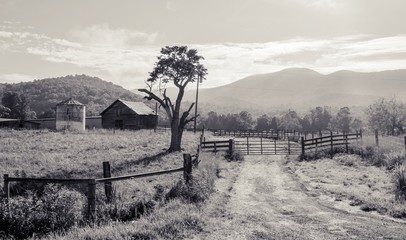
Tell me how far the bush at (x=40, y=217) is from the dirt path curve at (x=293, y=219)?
13.0ft

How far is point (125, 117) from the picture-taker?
62.7m

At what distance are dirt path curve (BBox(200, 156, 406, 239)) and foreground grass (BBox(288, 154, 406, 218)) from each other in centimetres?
69

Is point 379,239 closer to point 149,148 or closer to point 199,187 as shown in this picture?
point 199,187

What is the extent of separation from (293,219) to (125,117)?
5509cm

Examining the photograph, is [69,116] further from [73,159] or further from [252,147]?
[252,147]

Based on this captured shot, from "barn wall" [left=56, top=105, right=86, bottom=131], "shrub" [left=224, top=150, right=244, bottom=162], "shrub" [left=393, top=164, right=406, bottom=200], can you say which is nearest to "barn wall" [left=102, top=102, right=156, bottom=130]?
"barn wall" [left=56, top=105, right=86, bottom=131]

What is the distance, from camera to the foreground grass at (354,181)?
38.1ft

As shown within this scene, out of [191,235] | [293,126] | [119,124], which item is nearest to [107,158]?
[191,235]

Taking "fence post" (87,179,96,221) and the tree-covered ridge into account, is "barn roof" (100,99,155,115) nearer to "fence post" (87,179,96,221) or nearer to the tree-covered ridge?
"fence post" (87,179,96,221)

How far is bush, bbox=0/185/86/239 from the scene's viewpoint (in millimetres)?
9602

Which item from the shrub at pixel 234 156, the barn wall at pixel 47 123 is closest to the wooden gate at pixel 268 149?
the shrub at pixel 234 156

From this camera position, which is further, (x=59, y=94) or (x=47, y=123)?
(x=59, y=94)

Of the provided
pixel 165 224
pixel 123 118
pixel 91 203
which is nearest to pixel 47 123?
pixel 123 118

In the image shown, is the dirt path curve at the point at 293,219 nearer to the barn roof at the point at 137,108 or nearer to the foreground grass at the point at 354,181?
the foreground grass at the point at 354,181
